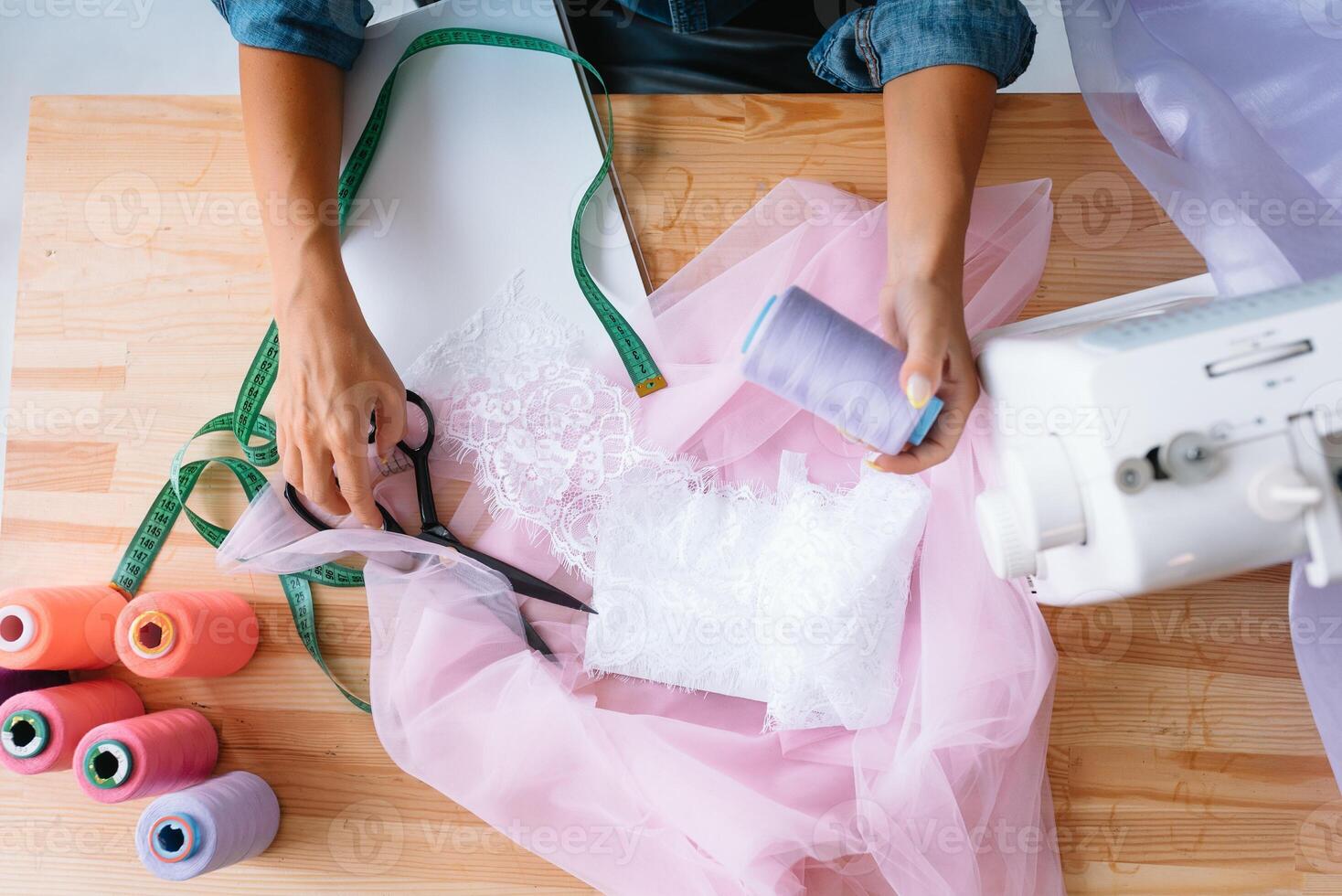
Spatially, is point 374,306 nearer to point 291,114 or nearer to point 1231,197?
point 291,114

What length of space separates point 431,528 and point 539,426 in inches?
7.2

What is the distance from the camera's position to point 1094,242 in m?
1.10

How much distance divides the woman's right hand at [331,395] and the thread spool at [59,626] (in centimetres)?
28

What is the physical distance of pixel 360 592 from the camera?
106 cm

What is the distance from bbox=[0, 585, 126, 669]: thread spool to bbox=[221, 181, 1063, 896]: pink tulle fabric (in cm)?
17

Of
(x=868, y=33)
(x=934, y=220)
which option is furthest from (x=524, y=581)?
(x=868, y=33)

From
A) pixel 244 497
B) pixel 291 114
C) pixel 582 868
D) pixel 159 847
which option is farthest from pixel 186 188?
pixel 582 868

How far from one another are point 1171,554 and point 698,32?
3.08 ft

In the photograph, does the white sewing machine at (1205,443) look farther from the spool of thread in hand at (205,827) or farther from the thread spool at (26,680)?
the thread spool at (26,680)

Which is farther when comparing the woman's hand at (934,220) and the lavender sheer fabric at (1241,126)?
the lavender sheer fabric at (1241,126)

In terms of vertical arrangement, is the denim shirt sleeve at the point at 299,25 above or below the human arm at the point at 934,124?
above

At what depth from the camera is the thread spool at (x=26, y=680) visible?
971 mm

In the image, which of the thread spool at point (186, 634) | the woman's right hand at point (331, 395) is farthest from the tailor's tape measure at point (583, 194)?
the thread spool at point (186, 634)

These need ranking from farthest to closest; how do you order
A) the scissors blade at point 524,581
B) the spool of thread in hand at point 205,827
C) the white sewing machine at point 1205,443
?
the scissors blade at point 524,581
the spool of thread in hand at point 205,827
the white sewing machine at point 1205,443
